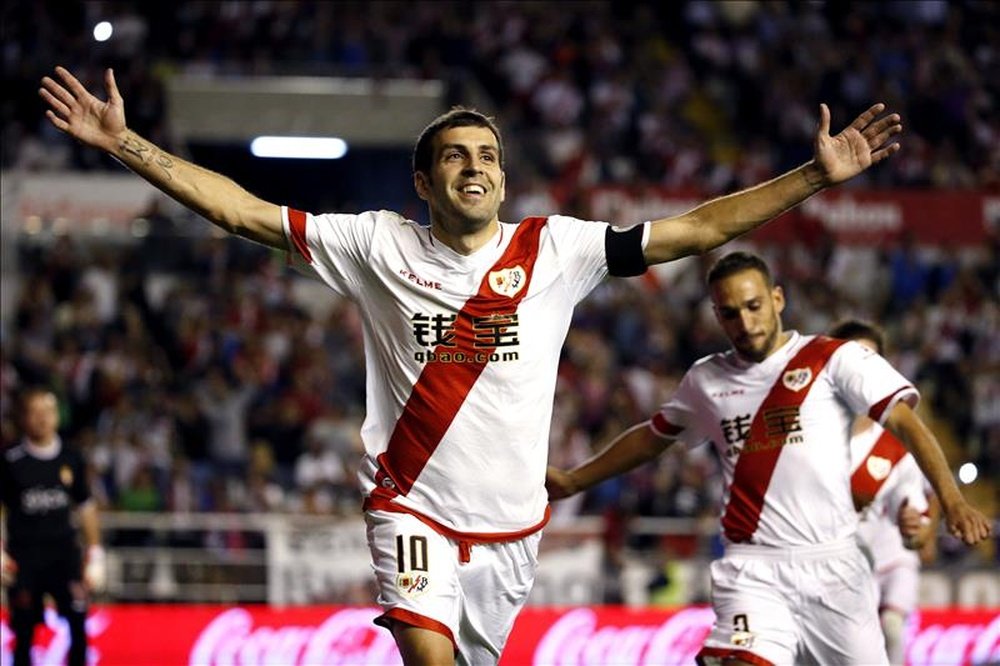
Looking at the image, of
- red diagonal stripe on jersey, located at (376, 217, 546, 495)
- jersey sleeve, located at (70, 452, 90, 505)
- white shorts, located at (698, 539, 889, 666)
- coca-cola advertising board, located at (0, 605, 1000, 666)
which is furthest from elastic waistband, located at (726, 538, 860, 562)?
coca-cola advertising board, located at (0, 605, 1000, 666)

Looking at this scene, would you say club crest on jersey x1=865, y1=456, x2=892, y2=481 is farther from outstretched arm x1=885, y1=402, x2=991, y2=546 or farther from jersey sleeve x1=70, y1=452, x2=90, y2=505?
jersey sleeve x1=70, y1=452, x2=90, y2=505

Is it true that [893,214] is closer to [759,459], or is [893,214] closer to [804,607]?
[759,459]

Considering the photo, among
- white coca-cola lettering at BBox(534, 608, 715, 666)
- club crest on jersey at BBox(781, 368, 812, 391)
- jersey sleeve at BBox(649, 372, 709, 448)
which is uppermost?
club crest on jersey at BBox(781, 368, 812, 391)

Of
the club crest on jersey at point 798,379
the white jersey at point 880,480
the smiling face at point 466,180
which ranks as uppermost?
the smiling face at point 466,180

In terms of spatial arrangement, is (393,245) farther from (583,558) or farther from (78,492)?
(583,558)

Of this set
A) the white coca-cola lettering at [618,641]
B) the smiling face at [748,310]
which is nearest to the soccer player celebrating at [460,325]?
the smiling face at [748,310]

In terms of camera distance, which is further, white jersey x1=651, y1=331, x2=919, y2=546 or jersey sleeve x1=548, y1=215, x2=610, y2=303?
white jersey x1=651, y1=331, x2=919, y2=546

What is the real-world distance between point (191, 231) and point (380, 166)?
17.6 feet

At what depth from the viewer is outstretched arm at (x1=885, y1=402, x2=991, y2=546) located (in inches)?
267

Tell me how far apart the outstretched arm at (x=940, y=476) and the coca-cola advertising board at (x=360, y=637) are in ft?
22.9

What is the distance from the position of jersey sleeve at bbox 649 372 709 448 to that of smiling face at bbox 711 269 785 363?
34 centimetres

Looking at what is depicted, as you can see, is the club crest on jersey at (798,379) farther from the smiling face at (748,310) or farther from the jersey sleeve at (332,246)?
the jersey sleeve at (332,246)

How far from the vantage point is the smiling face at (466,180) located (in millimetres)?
6352

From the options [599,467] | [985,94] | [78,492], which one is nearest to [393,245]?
[599,467]
